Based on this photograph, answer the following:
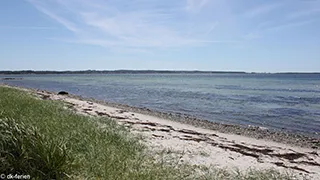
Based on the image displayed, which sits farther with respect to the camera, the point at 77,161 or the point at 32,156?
the point at 77,161

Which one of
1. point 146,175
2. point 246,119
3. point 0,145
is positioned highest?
point 0,145

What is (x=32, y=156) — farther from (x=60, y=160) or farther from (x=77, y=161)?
(x=77, y=161)

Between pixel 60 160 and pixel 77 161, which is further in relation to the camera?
pixel 77 161

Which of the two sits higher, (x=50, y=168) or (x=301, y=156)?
(x=50, y=168)

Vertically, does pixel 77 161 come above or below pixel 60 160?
below

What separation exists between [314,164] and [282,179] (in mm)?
3642

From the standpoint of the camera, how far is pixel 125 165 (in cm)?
594

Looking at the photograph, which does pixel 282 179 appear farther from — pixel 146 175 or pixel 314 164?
pixel 314 164

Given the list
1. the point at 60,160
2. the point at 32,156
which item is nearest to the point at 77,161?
the point at 60,160

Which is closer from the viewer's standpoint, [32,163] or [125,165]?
[32,163]

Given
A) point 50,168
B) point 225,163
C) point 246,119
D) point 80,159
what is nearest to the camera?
point 50,168

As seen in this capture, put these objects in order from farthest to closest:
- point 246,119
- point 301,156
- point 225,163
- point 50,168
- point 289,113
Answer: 1. point 289,113
2. point 246,119
3. point 301,156
4. point 225,163
5. point 50,168

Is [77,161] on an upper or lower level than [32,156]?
lower

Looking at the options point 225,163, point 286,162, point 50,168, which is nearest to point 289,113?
point 286,162
